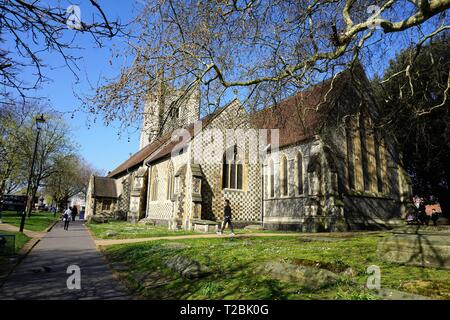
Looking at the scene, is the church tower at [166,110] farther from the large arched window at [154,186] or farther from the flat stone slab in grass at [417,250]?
the large arched window at [154,186]

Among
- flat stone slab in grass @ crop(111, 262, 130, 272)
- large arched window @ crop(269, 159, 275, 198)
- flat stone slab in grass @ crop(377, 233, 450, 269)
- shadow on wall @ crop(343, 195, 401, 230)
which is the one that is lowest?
flat stone slab in grass @ crop(111, 262, 130, 272)

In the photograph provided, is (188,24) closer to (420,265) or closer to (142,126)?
(142,126)

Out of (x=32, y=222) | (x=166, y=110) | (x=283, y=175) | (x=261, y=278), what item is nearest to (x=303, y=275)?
(x=261, y=278)

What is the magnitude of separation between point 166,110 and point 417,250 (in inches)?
268

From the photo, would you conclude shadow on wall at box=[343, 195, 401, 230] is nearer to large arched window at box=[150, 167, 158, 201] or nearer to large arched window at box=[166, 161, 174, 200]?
large arched window at box=[166, 161, 174, 200]

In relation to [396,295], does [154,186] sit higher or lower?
higher

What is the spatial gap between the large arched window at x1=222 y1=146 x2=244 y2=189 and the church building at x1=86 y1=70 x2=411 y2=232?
0.07m

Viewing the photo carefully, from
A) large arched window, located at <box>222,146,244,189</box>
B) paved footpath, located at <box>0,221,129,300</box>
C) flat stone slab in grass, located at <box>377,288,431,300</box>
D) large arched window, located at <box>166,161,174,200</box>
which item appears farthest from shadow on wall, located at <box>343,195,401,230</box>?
flat stone slab in grass, located at <box>377,288,431,300</box>

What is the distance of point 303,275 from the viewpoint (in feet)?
16.4

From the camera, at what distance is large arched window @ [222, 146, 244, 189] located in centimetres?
2277

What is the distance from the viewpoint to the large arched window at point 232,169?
896 inches

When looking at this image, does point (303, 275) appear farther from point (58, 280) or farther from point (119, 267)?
point (119, 267)

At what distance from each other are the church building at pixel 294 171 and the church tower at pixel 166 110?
5.61 meters
